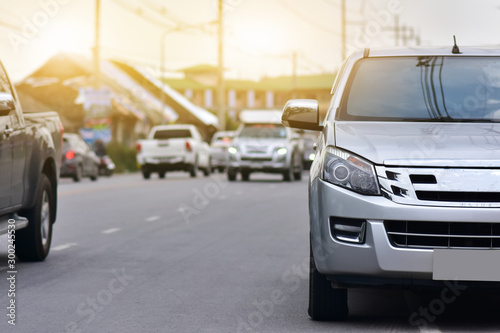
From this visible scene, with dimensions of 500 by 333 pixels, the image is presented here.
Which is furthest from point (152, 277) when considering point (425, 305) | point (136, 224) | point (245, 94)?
point (245, 94)

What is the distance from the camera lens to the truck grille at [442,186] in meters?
6.16

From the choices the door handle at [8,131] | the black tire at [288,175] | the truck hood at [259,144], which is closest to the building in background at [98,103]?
the truck hood at [259,144]

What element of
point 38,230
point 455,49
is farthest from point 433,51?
point 38,230

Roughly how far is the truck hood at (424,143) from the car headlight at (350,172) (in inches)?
2.0

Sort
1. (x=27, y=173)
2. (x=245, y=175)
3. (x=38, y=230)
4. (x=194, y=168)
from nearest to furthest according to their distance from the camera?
(x=27, y=173)
(x=38, y=230)
(x=245, y=175)
(x=194, y=168)

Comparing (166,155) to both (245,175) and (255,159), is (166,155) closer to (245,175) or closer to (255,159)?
(245,175)

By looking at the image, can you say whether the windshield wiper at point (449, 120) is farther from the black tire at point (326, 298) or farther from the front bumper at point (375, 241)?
the black tire at point (326, 298)

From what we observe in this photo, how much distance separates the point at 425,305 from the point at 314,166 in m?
1.41

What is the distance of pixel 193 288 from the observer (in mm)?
8516

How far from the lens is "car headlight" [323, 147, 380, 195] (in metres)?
6.36

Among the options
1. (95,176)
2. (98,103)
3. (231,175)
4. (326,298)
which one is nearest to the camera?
(326,298)

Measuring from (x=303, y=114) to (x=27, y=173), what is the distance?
3.30m

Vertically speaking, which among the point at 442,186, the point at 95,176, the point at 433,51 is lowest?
the point at 95,176

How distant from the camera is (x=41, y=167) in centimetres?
1020
